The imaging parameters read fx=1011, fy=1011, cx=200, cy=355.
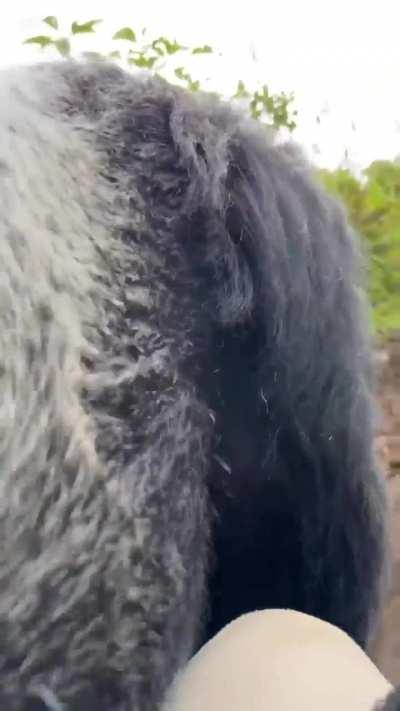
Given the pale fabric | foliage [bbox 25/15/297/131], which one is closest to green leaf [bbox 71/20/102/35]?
foliage [bbox 25/15/297/131]

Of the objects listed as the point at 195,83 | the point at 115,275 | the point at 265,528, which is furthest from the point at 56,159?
the point at 195,83

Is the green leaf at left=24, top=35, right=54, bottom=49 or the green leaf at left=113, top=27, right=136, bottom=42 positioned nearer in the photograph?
the green leaf at left=24, top=35, right=54, bottom=49

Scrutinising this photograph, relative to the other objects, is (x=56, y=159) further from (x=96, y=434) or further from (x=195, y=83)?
(x=195, y=83)

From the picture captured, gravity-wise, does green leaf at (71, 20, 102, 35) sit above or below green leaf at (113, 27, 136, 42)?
below

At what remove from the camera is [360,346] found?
425 mm

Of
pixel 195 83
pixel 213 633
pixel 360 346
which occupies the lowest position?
pixel 213 633

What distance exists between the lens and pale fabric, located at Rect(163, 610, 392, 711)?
339 millimetres

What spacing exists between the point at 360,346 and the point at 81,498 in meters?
0.15

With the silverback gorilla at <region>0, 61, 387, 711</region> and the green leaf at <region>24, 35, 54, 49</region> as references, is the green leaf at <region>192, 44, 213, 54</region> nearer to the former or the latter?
the green leaf at <region>24, 35, 54, 49</region>

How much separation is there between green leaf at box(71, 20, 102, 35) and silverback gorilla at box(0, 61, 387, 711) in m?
0.31

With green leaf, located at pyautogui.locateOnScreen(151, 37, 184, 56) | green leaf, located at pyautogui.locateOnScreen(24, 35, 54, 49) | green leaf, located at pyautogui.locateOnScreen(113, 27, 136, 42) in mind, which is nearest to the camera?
green leaf, located at pyautogui.locateOnScreen(24, 35, 54, 49)

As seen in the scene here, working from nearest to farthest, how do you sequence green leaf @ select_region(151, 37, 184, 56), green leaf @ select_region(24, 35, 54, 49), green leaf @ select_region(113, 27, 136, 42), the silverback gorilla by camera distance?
the silverback gorilla
green leaf @ select_region(24, 35, 54, 49)
green leaf @ select_region(113, 27, 136, 42)
green leaf @ select_region(151, 37, 184, 56)

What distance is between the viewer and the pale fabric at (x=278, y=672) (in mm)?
339

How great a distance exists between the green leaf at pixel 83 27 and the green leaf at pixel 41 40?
22mm
